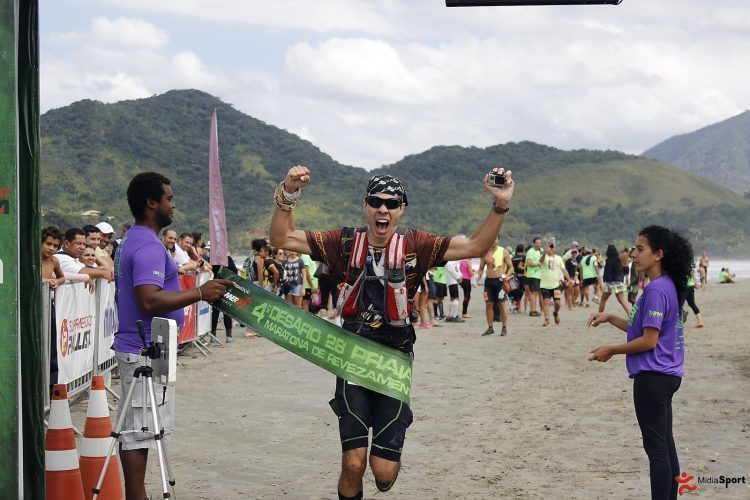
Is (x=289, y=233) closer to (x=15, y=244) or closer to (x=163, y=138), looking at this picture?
(x=15, y=244)

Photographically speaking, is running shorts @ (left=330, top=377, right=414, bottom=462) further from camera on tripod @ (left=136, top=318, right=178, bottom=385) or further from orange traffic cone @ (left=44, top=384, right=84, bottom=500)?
orange traffic cone @ (left=44, top=384, right=84, bottom=500)

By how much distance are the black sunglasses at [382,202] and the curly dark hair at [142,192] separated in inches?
46.3

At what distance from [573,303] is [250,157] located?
127m

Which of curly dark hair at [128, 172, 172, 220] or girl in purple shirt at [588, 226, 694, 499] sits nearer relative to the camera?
curly dark hair at [128, 172, 172, 220]

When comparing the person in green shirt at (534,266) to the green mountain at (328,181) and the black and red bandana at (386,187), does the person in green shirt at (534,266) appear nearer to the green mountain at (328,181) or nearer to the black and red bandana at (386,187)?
the black and red bandana at (386,187)

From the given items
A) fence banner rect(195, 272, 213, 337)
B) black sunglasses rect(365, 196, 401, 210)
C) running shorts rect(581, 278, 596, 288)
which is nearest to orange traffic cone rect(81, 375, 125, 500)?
black sunglasses rect(365, 196, 401, 210)

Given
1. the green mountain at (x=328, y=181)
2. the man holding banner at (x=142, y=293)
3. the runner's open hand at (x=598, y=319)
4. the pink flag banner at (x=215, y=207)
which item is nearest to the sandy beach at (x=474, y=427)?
the runner's open hand at (x=598, y=319)

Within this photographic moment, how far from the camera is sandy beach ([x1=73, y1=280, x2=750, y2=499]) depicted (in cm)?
759

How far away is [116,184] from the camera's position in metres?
126

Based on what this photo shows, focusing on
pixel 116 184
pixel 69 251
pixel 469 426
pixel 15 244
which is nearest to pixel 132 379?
pixel 15 244

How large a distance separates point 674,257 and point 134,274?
10.3 feet

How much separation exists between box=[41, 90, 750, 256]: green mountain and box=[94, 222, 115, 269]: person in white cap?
91.3 m

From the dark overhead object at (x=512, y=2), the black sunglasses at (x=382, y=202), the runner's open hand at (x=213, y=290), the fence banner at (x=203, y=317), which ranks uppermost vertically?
the dark overhead object at (x=512, y=2)

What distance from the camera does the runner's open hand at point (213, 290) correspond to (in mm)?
5660
